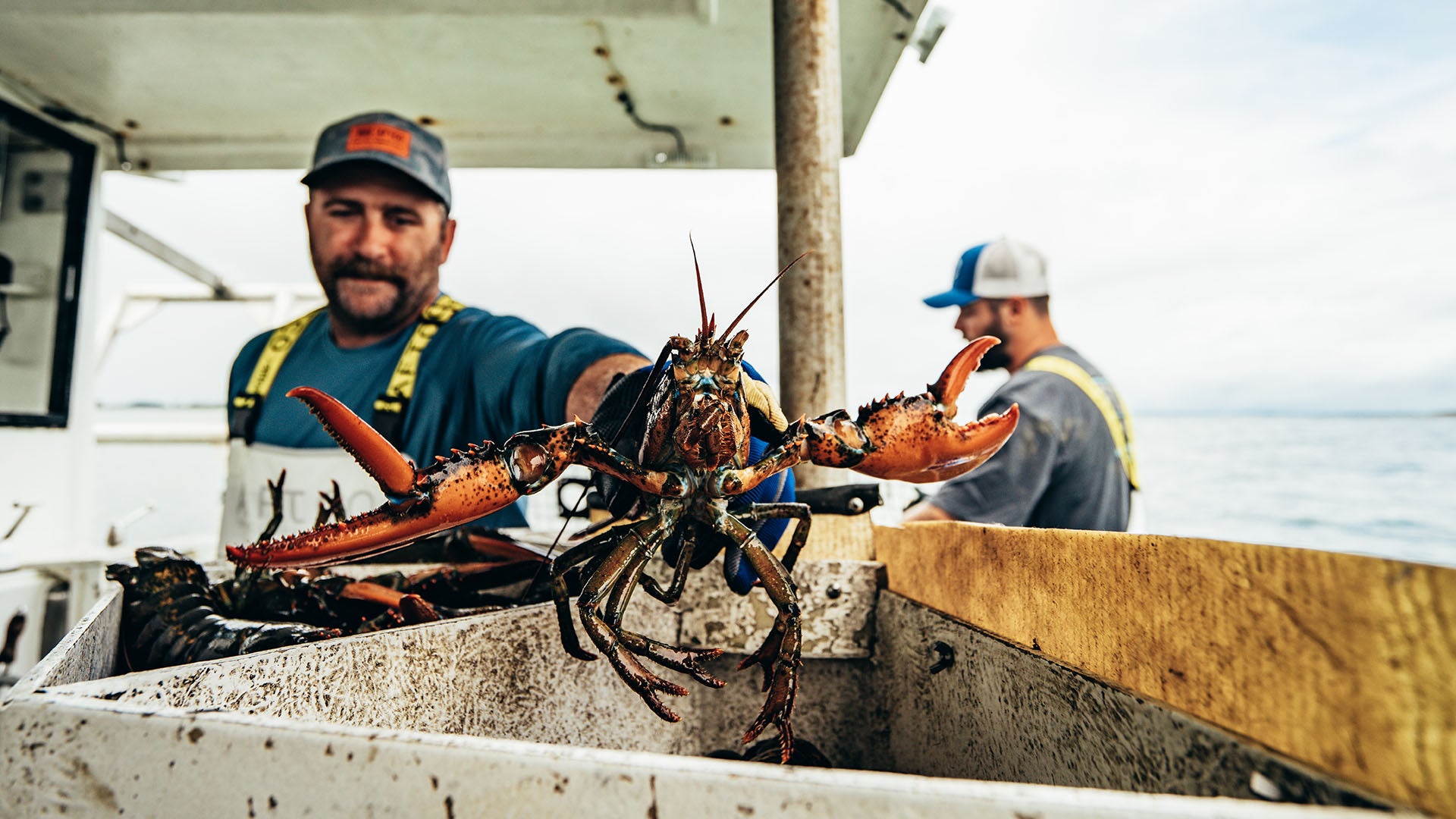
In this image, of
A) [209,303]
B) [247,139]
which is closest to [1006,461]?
[247,139]

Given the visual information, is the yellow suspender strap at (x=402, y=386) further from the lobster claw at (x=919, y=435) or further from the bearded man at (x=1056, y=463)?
the bearded man at (x=1056, y=463)

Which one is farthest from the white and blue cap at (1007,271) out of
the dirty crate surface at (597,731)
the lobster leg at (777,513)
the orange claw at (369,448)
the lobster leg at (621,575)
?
the orange claw at (369,448)

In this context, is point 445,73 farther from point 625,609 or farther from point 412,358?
point 625,609

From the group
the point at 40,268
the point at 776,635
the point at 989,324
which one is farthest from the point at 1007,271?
the point at 40,268

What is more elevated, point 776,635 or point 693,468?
point 693,468

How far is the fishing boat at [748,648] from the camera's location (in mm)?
598

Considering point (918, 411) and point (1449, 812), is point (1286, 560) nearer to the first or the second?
point (1449, 812)

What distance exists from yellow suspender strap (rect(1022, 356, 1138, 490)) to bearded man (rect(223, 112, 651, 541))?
2556 millimetres

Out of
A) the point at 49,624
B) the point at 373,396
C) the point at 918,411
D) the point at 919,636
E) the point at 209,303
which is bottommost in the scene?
the point at 49,624

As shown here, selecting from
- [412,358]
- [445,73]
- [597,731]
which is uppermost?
[445,73]

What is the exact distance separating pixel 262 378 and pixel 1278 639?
11.8 ft

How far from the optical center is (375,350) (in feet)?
10.1

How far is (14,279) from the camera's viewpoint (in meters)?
3.98

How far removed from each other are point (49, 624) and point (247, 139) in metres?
→ 2.78
